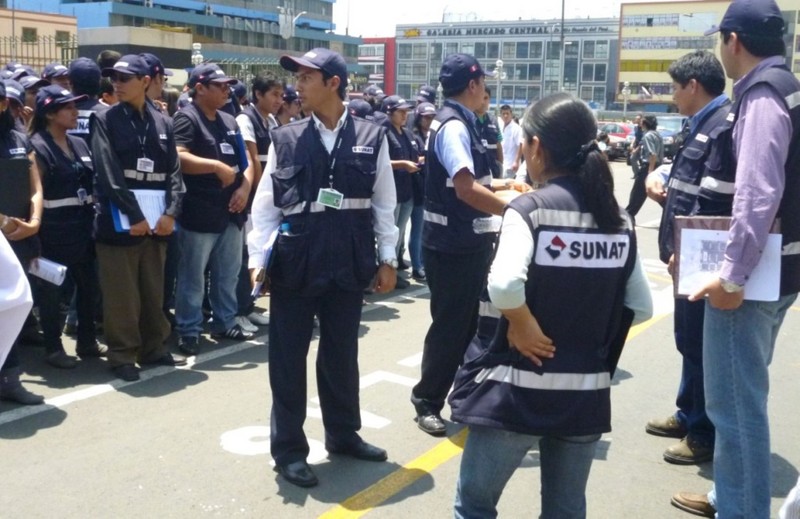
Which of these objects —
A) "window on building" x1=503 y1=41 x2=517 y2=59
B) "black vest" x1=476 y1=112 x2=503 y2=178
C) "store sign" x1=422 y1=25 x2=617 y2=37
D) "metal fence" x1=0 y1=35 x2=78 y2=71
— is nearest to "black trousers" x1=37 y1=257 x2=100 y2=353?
"black vest" x1=476 y1=112 x2=503 y2=178

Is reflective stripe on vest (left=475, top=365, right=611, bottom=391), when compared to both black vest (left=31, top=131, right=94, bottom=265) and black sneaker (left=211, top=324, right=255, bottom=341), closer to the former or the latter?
black vest (left=31, top=131, right=94, bottom=265)

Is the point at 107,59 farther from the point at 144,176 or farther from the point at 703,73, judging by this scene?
the point at 703,73

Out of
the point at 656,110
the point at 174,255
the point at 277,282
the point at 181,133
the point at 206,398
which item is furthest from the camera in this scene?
the point at 656,110

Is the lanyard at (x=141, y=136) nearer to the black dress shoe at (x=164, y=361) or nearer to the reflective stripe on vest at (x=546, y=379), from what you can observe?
the black dress shoe at (x=164, y=361)

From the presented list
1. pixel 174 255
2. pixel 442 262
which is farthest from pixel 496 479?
pixel 174 255

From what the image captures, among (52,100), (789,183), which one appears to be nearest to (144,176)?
(52,100)

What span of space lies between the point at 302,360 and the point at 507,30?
386ft

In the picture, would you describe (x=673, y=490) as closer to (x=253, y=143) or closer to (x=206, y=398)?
(x=206, y=398)

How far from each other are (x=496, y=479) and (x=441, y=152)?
91.6 inches

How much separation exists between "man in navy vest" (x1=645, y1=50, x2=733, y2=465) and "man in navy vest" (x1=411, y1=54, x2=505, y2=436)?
3.15ft

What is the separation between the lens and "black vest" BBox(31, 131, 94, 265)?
5910 mm

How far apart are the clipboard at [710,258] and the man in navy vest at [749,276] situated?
0.06 metres

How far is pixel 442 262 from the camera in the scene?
4.95 m

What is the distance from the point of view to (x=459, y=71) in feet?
16.1
